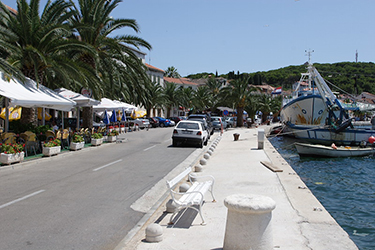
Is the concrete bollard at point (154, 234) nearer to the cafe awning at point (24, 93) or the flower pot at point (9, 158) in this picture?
the flower pot at point (9, 158)

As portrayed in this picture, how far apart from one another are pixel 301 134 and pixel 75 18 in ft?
85.9

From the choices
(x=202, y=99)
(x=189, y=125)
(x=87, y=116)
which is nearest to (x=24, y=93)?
(x=87, y=116)

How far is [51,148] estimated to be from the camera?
617 inches

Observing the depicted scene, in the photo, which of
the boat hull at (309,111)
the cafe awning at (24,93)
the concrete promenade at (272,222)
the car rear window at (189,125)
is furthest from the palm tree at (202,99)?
the concrete promenade at (272,222)

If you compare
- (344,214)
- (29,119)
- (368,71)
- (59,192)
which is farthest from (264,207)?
(368,71)

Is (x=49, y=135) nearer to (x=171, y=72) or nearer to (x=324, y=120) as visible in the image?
(x=324, y=120)

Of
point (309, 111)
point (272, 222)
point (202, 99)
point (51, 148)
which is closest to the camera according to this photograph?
point (272, 222)

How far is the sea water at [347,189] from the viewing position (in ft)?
30.2

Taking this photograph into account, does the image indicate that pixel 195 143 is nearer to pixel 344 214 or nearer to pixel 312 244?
pixel 344 214

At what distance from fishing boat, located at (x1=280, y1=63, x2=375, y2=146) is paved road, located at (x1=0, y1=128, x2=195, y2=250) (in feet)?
77.0

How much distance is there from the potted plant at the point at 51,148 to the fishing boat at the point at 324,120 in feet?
84.1

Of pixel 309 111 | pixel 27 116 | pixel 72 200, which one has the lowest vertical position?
pixel 72 200

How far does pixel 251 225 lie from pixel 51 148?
12929 mm

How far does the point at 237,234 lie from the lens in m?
4.73
